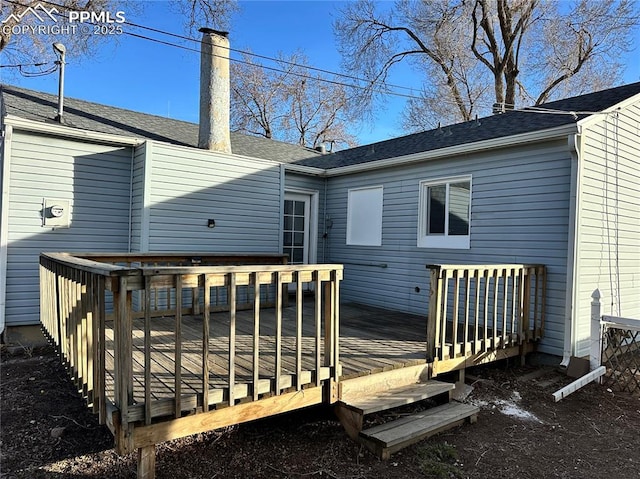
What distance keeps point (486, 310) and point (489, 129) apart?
3812mm

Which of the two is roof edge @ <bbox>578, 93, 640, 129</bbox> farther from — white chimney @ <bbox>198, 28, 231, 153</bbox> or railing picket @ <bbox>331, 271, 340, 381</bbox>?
white chimney @ <bbox>198, 28, 231, 153</bbox>

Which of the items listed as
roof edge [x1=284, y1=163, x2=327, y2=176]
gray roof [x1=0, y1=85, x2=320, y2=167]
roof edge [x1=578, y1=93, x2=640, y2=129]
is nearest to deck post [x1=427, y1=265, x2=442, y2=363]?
roof edge [x1=578, y1=93, x2=640, y2=129]

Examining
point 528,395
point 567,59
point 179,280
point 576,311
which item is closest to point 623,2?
point 567,59

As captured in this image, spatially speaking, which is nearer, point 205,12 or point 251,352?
point 251,352

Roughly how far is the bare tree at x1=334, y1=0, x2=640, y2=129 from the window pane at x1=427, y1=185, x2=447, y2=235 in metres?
12.3

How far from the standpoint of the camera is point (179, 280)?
2717mm

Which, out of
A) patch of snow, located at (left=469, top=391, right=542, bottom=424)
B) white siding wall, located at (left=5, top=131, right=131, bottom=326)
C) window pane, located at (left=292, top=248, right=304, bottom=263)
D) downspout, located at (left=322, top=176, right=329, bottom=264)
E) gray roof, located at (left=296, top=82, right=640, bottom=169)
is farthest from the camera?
downspout, located at (left=322, top=176, right=329, bottom=264)

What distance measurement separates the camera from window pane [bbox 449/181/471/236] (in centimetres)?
656

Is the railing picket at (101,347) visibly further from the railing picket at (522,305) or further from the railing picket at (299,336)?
the railing picket at (522,305)

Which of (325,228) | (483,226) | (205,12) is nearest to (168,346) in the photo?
(483,226)

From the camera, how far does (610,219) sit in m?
5.83

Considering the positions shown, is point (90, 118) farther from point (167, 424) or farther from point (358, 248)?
Result: point (167, 424)

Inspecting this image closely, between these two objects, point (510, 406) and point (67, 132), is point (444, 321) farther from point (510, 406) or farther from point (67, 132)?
point (67, 132)

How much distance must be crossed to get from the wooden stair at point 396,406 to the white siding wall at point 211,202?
432 cm
